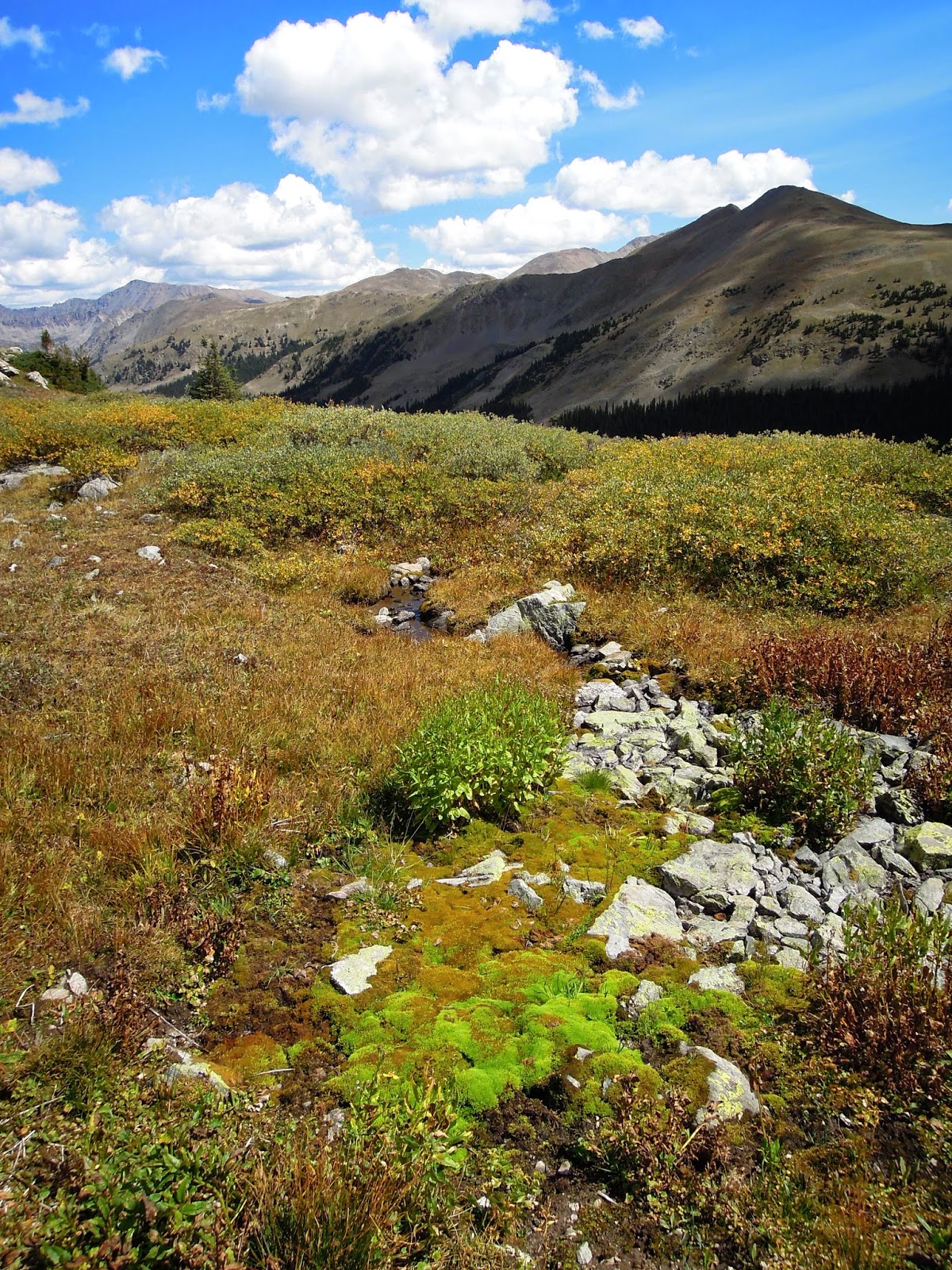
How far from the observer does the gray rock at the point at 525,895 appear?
4.96m

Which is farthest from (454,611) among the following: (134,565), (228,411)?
(228,411)

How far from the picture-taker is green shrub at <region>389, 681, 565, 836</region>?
19.7 feet

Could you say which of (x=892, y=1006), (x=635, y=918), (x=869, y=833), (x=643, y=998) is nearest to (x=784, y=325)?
(x=869, y=833)

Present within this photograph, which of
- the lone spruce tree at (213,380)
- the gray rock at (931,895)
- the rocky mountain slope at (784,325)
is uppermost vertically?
the rocky mountain slope at (784,325)

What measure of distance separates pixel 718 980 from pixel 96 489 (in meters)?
22.9

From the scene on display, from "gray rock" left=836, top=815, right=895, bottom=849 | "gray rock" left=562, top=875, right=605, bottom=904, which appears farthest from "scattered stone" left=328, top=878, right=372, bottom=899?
"gray rock" left=836, top=815, right=895, bottom=849

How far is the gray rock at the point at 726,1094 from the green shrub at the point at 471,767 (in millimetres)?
2911

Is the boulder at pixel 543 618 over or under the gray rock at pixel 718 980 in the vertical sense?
over

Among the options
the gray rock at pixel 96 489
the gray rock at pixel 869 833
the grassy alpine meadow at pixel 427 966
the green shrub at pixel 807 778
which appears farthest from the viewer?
the gray rock at pixel 96 489

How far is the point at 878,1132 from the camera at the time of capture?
10.3ft

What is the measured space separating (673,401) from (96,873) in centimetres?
12370

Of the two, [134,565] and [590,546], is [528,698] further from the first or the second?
[134,565]

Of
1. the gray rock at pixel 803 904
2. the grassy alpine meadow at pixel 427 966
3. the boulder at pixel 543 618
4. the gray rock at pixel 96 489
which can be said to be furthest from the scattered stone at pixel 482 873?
the gray rock at pixel 96 489

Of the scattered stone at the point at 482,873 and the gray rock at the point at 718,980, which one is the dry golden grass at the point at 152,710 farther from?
the gray rock at the point at 718,980
